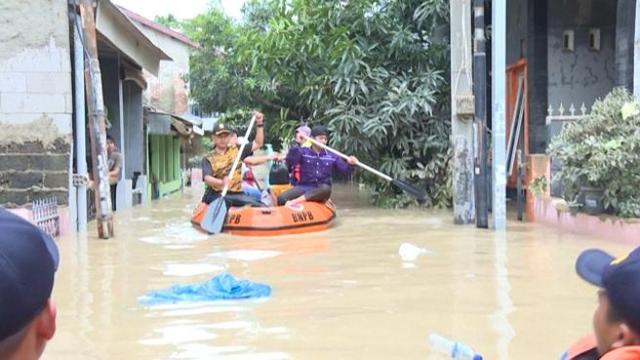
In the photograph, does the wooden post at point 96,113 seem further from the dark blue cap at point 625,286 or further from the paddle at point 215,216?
the dark blue cap at point 625,286

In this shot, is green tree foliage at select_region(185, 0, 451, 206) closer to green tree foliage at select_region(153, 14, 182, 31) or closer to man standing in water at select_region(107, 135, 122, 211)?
man standing in water at select_region(107, 135, 122, 211)

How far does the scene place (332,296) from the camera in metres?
5.64

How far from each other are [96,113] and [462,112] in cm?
457

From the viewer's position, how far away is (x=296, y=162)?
10.4m

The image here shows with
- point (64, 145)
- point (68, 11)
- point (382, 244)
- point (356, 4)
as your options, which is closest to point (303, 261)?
point (382, 244)

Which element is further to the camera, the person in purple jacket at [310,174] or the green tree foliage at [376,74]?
the green tree foliage at [376,74]

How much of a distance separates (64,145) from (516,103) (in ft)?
24.8

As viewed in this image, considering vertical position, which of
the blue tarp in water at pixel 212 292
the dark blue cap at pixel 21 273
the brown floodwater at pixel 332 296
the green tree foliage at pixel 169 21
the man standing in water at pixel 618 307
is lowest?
the brown floodwater at pixel 332 296

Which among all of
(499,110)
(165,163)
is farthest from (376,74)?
(165,163)

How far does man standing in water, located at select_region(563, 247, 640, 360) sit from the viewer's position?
5.23ft

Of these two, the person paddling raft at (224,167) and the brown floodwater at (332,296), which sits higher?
the person paddling raft at (224,167)

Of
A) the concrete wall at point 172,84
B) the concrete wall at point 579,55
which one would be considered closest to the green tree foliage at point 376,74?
the concrete wall at point 579,55

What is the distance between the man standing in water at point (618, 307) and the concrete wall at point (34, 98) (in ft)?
28.2

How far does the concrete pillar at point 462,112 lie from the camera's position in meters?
10.4
